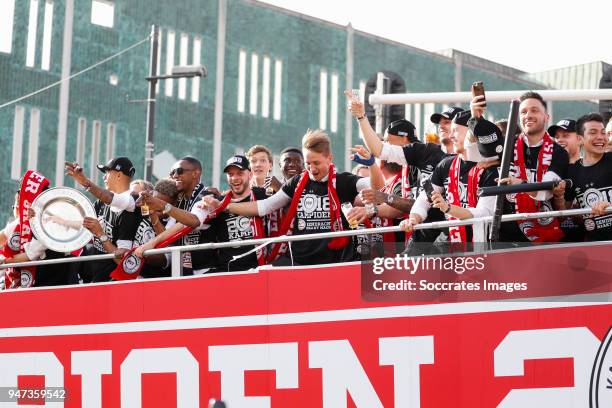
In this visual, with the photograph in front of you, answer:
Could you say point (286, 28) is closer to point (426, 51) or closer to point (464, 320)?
point (426, 51)

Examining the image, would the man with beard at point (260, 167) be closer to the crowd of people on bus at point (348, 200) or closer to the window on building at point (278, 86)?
the crowd of people on bus at point (348, 200)

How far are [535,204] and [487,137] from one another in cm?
56

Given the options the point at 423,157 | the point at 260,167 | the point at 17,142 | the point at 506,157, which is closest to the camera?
the point at 506,157

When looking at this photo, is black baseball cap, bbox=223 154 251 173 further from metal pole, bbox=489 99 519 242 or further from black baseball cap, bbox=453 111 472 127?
metal pole, bbox=489 99 519 242

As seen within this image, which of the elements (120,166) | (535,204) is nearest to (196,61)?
(120,166)

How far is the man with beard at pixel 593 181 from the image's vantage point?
24.5 feet

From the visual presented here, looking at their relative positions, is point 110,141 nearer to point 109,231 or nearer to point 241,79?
point 241,79

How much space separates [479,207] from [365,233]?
0.87 metres

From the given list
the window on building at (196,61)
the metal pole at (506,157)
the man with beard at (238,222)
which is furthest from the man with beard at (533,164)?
the window on building at (196,61)

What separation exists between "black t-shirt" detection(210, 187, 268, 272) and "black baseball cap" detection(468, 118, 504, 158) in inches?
93.4

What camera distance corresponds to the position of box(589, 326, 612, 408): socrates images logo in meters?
7.26

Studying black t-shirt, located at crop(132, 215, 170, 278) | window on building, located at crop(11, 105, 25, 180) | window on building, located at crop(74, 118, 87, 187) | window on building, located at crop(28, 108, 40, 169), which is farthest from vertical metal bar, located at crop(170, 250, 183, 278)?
window on building, located at crop(74, 118, 87, 187)

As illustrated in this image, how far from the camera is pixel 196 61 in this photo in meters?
33.8

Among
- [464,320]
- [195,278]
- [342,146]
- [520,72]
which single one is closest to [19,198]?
[195,278]
